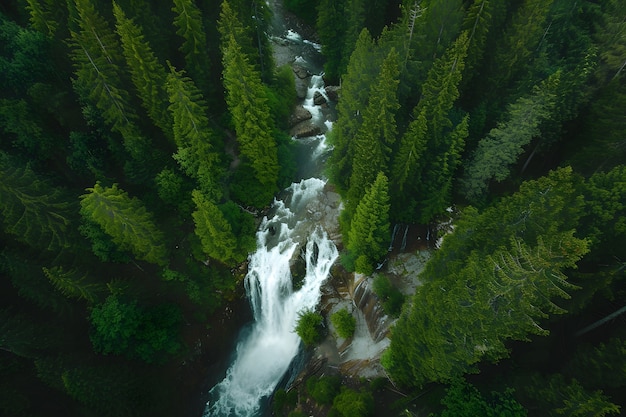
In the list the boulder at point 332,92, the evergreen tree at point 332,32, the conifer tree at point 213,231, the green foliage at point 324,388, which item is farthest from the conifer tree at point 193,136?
the evergreen tree at point 332,32

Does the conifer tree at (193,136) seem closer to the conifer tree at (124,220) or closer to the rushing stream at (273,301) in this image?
the conifer tree at (124,220)

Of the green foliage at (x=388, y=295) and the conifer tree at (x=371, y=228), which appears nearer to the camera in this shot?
the conifer tree at (x=371, y=228)

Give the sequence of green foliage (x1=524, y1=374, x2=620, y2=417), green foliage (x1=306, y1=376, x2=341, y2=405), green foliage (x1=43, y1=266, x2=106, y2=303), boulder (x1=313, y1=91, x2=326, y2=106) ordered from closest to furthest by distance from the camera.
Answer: green foliage (x1=524, y1=374, x2=620, y2=417)
green foliage (x1=43, y1=266, x2=106, y2=303)
green foliage (x1=306, y1=376, x2=341, y2=405)
boulder (x1=313, y1=91, x2=326, y2=106)

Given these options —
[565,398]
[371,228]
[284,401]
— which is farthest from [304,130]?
[565,398]

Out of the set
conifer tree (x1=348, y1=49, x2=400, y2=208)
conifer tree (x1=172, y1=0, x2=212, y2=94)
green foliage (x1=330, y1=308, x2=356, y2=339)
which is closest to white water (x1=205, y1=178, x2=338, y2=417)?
green foliage (x1=330, y1=308, x2=356, y2=339)

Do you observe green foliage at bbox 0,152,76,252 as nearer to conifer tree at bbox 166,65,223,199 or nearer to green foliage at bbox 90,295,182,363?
green foliage at bbox 90,295,182,363

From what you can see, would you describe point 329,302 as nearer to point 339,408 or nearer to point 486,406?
point 339,408
